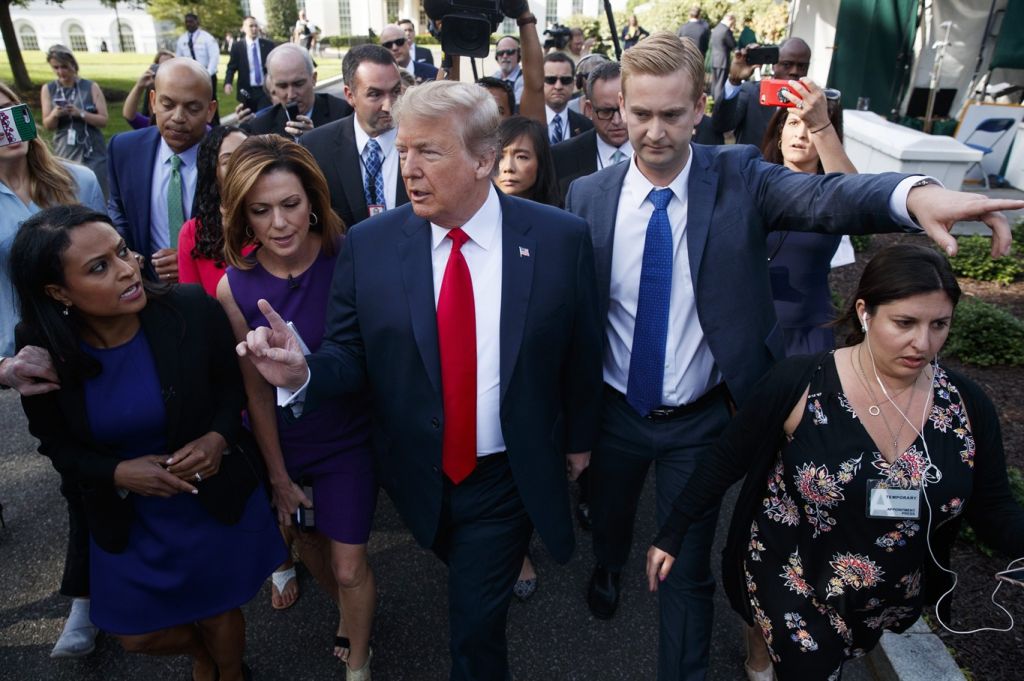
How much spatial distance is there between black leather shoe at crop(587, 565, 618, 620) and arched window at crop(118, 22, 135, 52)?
8361 centimetres

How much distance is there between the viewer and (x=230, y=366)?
2.76 meters

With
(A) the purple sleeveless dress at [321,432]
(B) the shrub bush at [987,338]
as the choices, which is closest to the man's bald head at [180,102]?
(A) the purple sleeveless dress at [321,432]

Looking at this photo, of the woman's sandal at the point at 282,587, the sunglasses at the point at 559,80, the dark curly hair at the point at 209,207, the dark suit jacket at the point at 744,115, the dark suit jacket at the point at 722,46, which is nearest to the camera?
the dark curly hair at the point at 209,207

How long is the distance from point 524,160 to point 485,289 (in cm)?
165

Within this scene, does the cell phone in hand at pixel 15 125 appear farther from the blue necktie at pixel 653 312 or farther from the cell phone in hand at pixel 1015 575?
the cell phone in hand at pixel 1015 575

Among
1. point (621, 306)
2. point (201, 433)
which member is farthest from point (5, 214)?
point (621, 306)

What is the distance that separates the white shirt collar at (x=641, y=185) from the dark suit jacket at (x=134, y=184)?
2.69 m

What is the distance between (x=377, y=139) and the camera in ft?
13.8

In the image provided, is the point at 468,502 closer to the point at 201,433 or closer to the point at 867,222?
the point at 201,433

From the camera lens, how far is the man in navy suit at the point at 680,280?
2650 millimetres

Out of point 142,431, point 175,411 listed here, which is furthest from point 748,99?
point 142,431

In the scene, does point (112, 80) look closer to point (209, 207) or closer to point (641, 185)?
point (209, 207)

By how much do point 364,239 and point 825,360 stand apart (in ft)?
5.23

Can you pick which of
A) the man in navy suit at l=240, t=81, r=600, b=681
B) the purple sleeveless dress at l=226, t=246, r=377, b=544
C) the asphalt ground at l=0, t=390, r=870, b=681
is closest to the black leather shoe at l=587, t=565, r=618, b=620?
the asphalt ground at l=0, t=390, r=870, b=681
